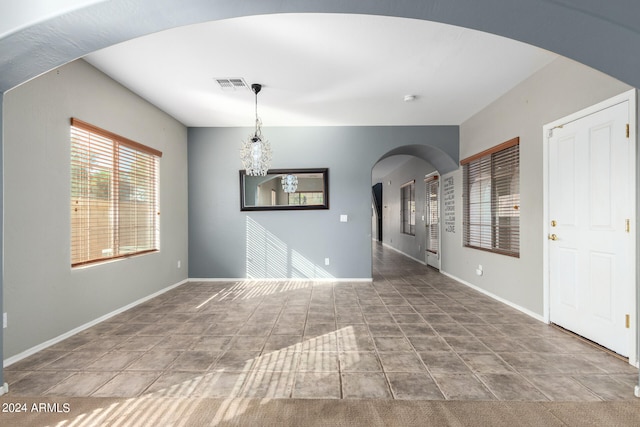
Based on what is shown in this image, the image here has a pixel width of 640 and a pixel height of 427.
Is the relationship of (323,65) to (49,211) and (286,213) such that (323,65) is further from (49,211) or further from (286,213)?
(49,211)

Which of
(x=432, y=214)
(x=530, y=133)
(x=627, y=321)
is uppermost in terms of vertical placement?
(x=530, y=133)

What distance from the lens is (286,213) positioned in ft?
17.5

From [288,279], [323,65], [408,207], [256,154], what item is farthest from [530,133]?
[408,207]

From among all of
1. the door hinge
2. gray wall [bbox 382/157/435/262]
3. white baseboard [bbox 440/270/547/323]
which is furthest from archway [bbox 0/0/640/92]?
gray wall [bbox 382/157/435/262]

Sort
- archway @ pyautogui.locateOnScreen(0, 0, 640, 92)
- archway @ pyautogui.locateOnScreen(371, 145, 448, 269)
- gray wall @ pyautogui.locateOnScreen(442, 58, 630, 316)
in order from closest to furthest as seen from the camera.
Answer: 1. archway @ pyautogui.locateOnScreen(0, 0, 640, 92)
2. gray wall @ pyautogui.locateOnScreen(442, 58, 630, 316)
3. archway @ pyautogui.locateOnScreen(371, 145, 448, 269)

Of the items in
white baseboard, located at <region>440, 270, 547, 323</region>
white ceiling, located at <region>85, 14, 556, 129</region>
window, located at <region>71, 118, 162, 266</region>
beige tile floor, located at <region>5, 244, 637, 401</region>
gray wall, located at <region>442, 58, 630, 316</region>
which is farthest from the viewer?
white baseboard, located at <region>440, 270, 547, 323</region>

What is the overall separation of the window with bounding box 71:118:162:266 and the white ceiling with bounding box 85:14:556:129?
79 centimetres

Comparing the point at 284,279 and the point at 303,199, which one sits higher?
the point at 303,199

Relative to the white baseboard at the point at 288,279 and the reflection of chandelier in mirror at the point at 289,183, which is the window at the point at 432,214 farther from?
the reflection of chandelier in mirror at the point at 289,183

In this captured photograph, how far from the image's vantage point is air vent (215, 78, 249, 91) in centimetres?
348

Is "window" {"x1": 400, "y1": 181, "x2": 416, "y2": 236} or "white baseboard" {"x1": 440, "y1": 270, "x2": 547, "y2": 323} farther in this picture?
"window" {"x1": 400, "y1": 181, "x2": 416, "y2": 236}

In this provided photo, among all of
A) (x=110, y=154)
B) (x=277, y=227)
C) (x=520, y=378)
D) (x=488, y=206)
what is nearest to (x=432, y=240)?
(x=488, y=206)

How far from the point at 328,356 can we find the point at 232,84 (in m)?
3.16

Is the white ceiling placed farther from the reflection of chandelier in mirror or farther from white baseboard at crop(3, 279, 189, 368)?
white baseboard at crop(3, 279, 189, 368)
